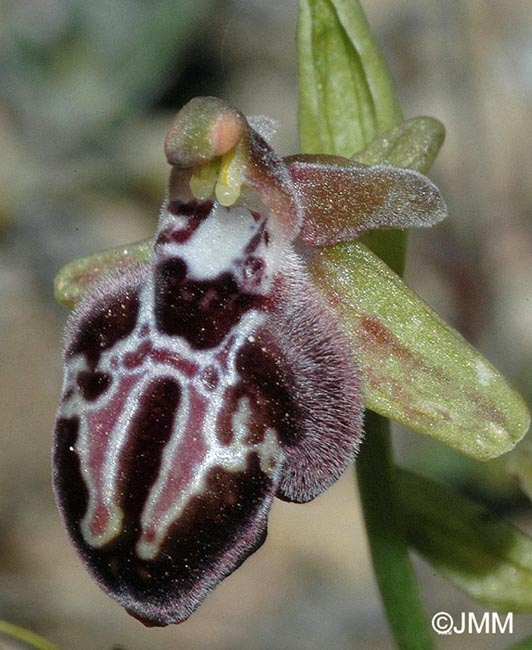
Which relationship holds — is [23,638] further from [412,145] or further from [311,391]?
[412,145]

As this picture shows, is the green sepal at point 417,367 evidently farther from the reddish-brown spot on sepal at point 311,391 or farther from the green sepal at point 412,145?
the green sepal at point 412,145

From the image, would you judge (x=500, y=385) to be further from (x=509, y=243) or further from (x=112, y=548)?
(x=509, y=243)

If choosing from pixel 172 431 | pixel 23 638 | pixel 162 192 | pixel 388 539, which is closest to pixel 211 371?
pixel 172 431

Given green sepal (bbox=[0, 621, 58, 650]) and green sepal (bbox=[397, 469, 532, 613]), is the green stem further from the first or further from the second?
green sepal (bbox=[0, 621, 58, 650])

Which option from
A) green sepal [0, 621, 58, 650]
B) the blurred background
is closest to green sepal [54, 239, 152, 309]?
green sepal [0, 621, 58, 650]

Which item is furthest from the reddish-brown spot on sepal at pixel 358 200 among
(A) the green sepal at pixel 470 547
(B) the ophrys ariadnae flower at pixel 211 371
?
(A) the green sepal at pixel 470 547
